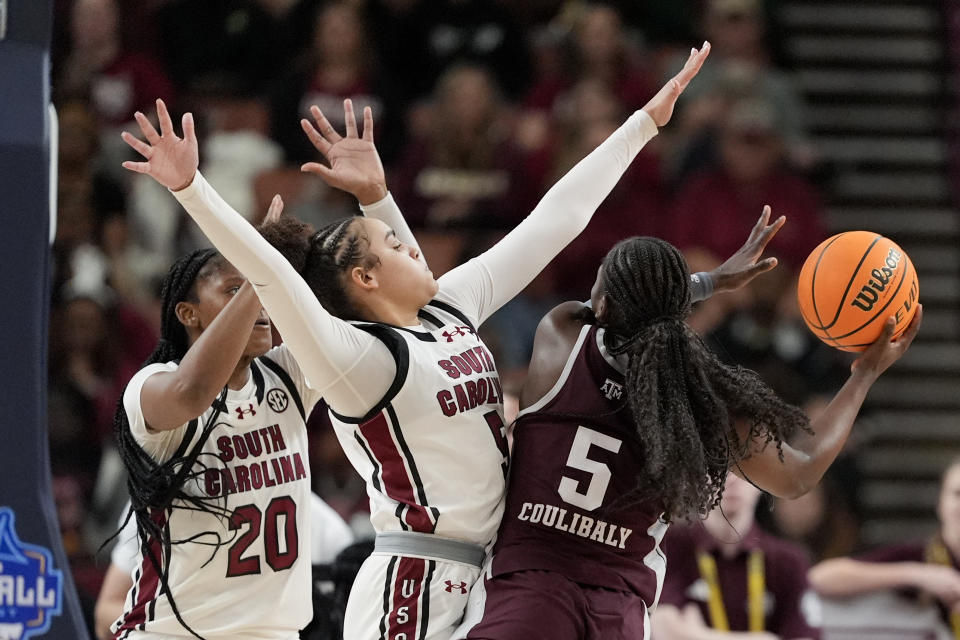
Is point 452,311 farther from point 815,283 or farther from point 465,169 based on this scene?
point 465,169

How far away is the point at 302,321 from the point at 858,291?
1519 millimetres

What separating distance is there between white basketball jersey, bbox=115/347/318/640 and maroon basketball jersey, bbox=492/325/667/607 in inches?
26.4

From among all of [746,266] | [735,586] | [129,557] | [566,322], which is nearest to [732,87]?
[735,586]

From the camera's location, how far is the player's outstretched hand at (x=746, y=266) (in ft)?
12.6

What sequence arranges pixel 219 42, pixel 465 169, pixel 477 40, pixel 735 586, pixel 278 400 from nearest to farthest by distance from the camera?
pixel 278 400 < pixel 735 586 < pixel 465 169 < pixel 219 42 < pixel 477 40

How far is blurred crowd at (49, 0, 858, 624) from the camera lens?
7172mm

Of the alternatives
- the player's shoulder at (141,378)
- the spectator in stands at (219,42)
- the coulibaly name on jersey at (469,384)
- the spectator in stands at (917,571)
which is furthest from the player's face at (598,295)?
the spectator in stands at (219,42)

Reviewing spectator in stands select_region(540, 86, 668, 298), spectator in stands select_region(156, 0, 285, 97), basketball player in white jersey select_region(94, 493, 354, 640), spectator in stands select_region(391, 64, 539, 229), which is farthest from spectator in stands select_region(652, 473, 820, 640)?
spectator in stands select_region(156, 0, 285, 97)

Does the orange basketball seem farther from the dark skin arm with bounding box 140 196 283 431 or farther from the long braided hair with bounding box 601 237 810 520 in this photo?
the dark skin arm with bounding box 140 196 283 431

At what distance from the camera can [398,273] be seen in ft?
11.6

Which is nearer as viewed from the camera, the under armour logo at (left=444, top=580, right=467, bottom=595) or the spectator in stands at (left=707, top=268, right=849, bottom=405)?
the under armour logo at (left=444, top=580, right=467, bottom=595)

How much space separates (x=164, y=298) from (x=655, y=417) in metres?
1.49

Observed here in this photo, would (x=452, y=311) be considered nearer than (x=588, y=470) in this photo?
No

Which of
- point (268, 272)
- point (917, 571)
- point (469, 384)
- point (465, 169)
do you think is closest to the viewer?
point (268, 272)
